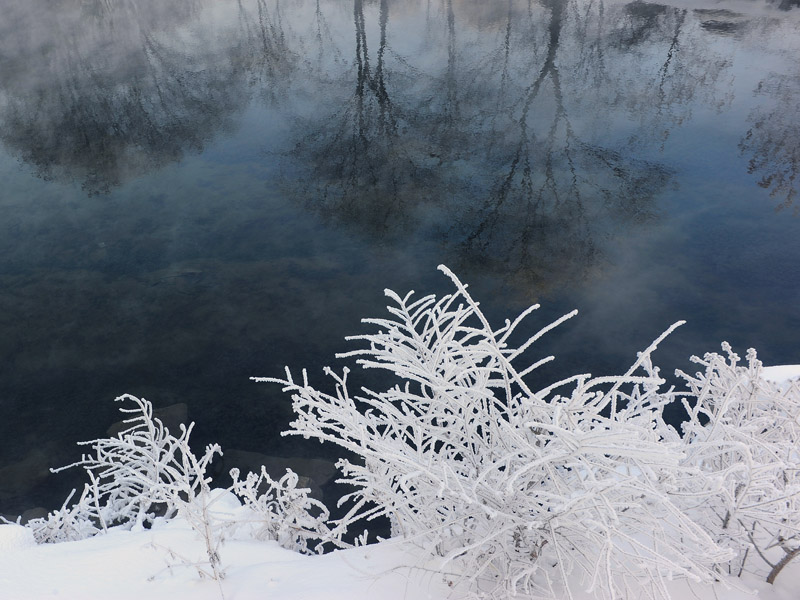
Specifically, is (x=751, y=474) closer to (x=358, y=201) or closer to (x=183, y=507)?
(x=183, y=507)

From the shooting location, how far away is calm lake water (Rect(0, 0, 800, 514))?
10047 millimetres

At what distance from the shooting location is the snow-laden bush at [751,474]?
4.11 m

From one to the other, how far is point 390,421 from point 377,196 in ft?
33.6

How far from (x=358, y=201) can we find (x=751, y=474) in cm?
1123

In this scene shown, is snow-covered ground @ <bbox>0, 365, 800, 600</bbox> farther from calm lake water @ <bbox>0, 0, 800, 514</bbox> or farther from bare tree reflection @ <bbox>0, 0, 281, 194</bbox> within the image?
bare tree reflection @ <bbox>0, 0, 281, 194</bbox>

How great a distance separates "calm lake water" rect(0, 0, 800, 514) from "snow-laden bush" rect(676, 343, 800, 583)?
14.9 ft

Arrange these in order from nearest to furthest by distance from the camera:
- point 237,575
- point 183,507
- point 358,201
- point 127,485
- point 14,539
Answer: point 183,507 → point 237,575 → point 14,539 → point 127,485 → point 358,201

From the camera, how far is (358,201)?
46.4 feet

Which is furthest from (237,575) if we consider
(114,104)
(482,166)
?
(114,104)

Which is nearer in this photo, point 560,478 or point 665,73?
point 560,478

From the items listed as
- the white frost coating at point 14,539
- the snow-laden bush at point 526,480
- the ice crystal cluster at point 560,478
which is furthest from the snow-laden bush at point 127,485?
the snow-laden bush at point 526,480

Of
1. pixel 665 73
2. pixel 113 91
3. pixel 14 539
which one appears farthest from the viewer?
pixel 113 91

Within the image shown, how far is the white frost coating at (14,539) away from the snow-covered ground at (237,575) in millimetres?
45

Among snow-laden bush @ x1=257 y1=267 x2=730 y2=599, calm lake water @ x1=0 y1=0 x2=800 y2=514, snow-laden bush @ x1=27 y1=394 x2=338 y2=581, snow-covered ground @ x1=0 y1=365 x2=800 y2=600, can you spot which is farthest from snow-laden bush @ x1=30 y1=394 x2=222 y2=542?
snow-laden bush @ x1=257 y1=267 x2=730 y2=599
